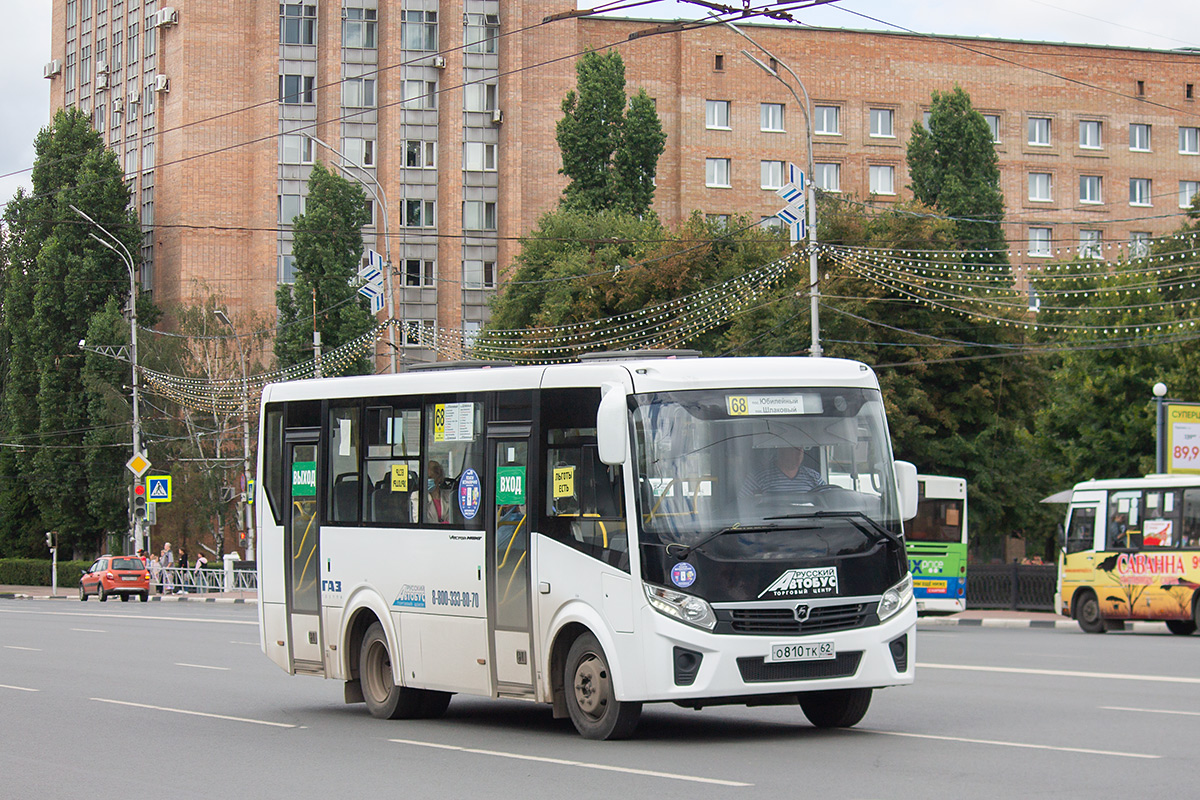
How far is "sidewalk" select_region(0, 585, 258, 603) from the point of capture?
51.9 meters

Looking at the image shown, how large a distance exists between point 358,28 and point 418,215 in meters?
8.80

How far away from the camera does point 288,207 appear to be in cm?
7531

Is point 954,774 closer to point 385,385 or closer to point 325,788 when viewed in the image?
point 325,788

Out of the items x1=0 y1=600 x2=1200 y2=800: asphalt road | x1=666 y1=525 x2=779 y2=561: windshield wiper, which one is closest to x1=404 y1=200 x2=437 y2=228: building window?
x1=0 y1=600 x2=1200 y2=800: asphalt road

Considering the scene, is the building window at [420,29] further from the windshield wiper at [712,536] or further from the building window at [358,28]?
the windshield wiper at [712,536]

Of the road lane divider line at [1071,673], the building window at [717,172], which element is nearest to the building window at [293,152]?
the building window at [717,172]

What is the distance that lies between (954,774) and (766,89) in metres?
70.9

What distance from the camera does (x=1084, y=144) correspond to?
8281 cm

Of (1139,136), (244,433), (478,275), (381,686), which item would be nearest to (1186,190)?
(1139,136)

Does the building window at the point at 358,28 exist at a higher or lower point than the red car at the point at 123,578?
higher

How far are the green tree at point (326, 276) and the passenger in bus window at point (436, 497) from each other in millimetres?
51604

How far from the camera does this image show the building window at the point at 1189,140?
8419 cm

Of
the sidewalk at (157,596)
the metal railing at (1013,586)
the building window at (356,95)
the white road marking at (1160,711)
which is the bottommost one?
the sidewalk at (157,596)

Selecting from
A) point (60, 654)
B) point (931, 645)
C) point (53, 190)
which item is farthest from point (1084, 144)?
point (60, 654)
